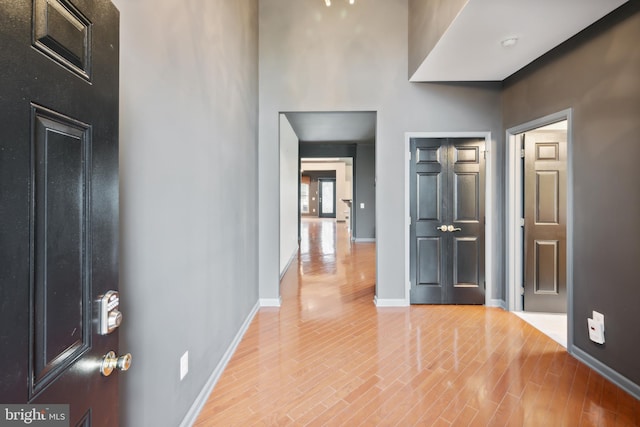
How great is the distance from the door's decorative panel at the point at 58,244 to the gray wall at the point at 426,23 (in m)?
2.56

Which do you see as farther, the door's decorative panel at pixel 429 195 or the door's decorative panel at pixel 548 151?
the door's decorative panel at pixel 429 195

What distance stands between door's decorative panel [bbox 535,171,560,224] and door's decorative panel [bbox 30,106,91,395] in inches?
158

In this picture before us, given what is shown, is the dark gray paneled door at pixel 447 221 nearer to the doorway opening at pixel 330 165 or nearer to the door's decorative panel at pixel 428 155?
the door's decorative panel at pixel 428 155

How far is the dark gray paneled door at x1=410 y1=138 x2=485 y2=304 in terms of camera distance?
3742mm

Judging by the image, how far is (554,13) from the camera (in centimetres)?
222

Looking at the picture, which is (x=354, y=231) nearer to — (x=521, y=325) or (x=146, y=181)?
(x=521, y=325)

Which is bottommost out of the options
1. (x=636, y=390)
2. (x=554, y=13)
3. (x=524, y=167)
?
(x=636, y=390)

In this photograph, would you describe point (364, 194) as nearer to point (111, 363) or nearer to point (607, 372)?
point (607, 372)

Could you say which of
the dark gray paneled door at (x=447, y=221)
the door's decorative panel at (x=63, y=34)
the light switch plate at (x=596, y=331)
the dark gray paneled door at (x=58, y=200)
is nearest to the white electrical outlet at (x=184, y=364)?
the dark gray paneled door at (x=58, y=200)

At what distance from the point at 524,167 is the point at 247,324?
11.4ft

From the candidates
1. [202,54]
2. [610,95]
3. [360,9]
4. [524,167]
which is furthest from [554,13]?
[202,54]

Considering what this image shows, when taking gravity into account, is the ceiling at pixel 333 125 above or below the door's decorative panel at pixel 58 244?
above

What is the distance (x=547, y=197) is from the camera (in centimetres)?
339

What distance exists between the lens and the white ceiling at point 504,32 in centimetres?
214
